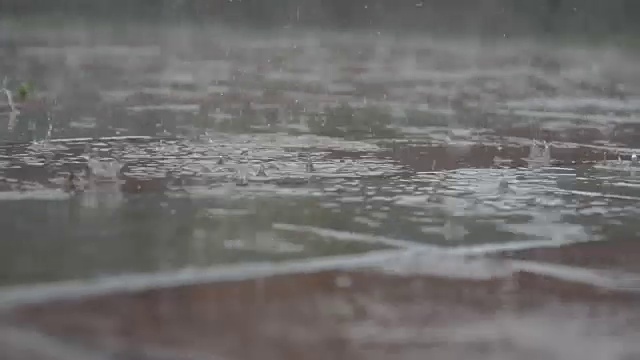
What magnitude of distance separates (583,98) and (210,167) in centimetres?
428

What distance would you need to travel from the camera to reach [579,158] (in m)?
4.97

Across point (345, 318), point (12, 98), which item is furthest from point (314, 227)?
point (12, 98)

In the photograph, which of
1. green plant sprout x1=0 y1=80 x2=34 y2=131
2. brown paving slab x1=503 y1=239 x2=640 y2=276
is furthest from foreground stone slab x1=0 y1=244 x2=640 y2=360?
green plant sprout x1=0 y1=80 x2=34 y2=131

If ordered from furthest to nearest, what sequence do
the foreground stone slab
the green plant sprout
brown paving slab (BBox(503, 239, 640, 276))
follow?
the green plant sprout, brown paving slab (BBox(503, 239, 640, 276)), the foreground stone slab

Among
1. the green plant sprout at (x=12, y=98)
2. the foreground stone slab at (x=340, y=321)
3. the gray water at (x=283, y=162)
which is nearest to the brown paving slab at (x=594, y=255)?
the gray water at (x=283, y=162)

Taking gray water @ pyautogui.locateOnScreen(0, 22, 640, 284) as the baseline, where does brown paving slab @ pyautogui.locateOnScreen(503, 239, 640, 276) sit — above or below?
below

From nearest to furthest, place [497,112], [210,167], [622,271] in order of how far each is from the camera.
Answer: [622,271]
[210,167]
[497,112]

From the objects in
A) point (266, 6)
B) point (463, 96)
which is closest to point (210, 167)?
point (463, 96)

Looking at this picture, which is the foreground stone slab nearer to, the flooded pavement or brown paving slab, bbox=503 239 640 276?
the flooded pavement

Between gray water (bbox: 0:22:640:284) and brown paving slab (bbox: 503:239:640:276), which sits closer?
brown paving slab (bbox: 503:239:640:276)

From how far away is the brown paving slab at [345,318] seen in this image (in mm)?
2166

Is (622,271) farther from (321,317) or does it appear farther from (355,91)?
(355,91)

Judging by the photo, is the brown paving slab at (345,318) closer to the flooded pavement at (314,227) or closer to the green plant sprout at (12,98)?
the flooded pavement at (314,227)

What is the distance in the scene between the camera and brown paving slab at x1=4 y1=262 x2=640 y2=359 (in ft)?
7.11
